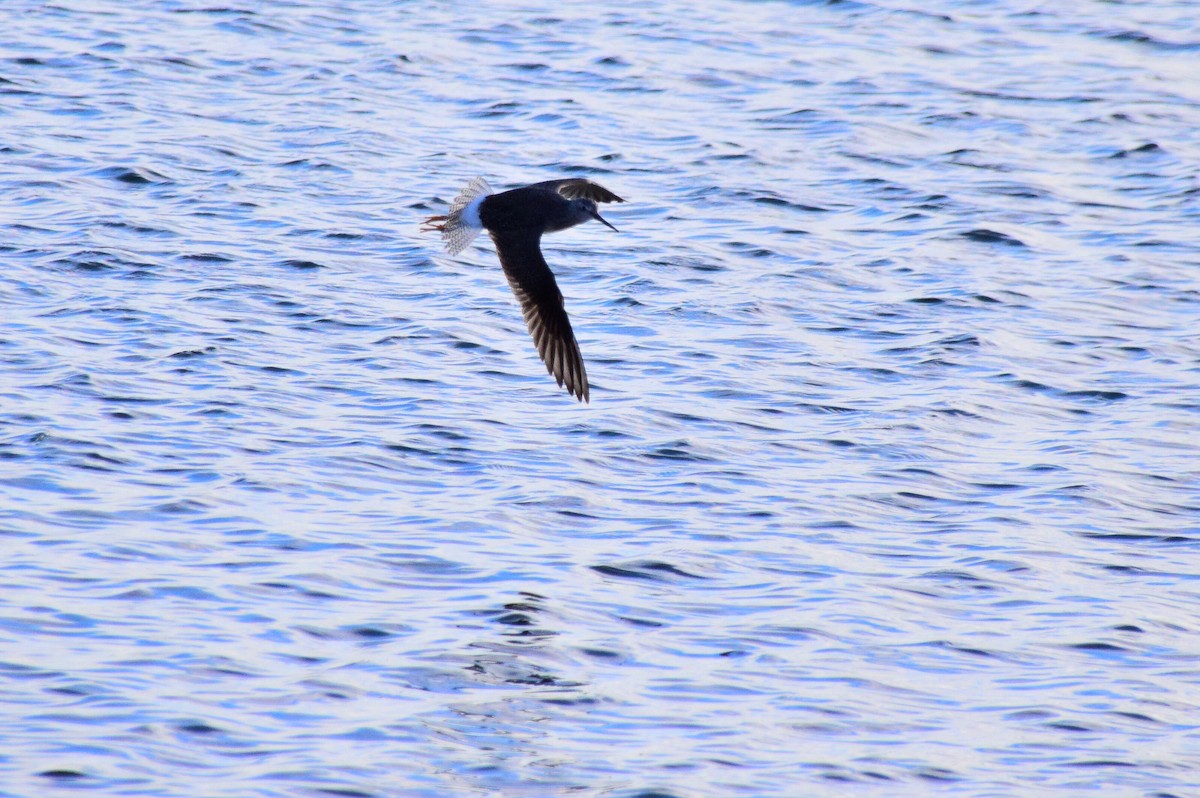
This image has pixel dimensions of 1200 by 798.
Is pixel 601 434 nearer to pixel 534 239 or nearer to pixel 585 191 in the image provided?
pixel 534 239

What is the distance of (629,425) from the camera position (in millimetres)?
10297

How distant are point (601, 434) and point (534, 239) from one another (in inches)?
45.9

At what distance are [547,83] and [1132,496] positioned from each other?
9.80 meters

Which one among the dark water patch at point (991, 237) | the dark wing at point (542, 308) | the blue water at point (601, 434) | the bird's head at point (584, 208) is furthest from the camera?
the dark water patch at point (991, 237)

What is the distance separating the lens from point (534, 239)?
10.2m

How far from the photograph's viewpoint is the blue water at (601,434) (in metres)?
7.06

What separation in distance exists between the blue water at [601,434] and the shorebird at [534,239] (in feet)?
1.68

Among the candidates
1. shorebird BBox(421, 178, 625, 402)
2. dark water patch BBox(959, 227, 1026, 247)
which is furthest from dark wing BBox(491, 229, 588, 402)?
dark water patch BBox(959, 227, 1026, 247)

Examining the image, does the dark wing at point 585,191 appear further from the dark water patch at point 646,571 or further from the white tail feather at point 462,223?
the dark water patch at point 646,571

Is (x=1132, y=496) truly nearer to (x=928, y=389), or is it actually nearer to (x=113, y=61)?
(x=928, y=389)

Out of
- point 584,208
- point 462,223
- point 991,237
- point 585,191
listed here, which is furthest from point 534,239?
point 991,237

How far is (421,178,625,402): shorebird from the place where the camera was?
9859mm

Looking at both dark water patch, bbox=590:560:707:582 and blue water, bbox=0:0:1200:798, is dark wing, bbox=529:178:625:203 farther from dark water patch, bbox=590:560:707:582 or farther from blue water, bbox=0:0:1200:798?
dark water patch, bbox=590:560:707:582

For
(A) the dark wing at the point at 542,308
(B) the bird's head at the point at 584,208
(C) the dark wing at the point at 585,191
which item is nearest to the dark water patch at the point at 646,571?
(A) the dark wing at the point at 542,308
